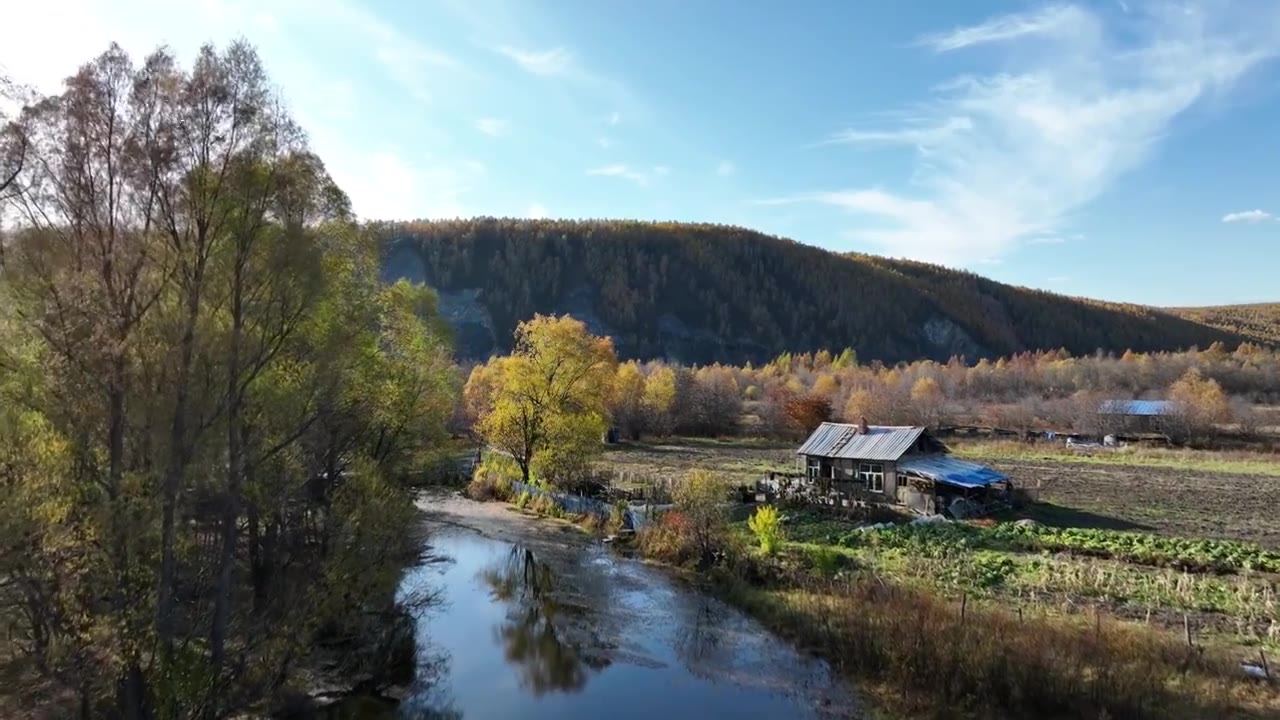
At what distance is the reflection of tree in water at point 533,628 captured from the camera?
19266mm

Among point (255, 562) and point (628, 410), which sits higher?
point (628, 410)

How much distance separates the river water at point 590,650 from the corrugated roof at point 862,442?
54.5ft

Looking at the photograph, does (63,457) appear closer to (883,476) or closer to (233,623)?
(233,623)

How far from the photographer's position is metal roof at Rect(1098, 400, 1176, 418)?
3339 inches

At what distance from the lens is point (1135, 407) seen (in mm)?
88062

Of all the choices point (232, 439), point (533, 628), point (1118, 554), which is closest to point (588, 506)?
point (533, 628)

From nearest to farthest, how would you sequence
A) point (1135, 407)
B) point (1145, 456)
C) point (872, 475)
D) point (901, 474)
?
point (901, 474), point (872, 475), point (1145, 456), point (1135, 407)

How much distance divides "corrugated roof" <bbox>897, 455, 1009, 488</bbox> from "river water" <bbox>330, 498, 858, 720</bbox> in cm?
1699

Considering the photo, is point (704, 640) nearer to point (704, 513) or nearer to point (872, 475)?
point (704, 513)

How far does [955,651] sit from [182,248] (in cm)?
1738

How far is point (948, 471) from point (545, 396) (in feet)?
73.3

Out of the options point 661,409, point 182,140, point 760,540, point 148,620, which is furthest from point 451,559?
point 661,409

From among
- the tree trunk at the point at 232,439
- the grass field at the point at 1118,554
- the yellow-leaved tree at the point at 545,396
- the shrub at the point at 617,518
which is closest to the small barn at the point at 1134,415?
the grass field at the point at 1118,554

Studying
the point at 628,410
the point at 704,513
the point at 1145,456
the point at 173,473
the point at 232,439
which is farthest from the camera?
the point at 628,410
